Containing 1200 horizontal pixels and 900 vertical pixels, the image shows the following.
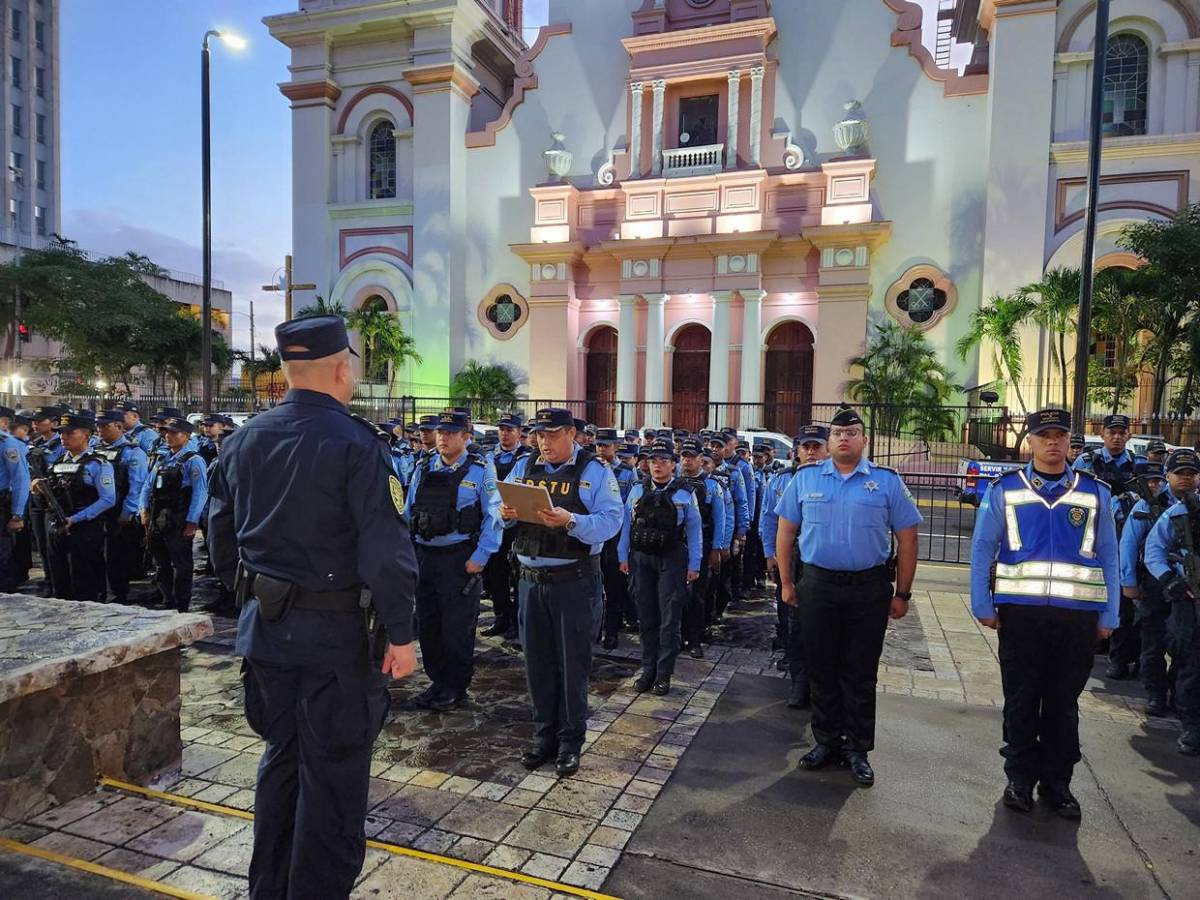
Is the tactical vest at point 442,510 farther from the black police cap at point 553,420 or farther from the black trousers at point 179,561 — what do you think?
the black trousers at point 179,561

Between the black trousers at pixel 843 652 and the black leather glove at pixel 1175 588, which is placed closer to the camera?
the black trousers at pixel 843 652

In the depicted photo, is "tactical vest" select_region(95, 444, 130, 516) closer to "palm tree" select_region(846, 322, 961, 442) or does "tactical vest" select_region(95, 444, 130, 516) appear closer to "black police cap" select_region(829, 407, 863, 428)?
"black police cap" select_region(829, 407, 863, 428)

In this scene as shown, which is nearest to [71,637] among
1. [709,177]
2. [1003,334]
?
[1003,334]

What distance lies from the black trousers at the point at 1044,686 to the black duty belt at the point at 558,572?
7.50ft

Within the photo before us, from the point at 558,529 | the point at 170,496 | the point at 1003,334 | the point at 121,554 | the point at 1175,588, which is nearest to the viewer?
the point at 558,529

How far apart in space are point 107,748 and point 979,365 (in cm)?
2162

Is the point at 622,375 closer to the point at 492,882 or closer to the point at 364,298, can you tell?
the point at 364,298

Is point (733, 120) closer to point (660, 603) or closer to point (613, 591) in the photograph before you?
point (613, 591)

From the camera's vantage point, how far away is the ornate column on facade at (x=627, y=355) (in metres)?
23.7

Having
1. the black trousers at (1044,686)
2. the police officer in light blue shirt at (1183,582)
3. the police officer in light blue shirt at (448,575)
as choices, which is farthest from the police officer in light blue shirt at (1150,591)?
the police officer in light blue shirt at (448,575)

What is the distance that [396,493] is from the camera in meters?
2.74

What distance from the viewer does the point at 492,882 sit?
10.4ft

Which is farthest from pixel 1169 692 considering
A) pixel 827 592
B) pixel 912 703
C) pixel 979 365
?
pixel 979 365

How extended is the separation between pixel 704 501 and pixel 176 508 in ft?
16.8
